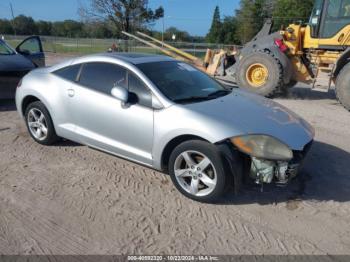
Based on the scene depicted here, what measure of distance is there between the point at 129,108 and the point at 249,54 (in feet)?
21.7

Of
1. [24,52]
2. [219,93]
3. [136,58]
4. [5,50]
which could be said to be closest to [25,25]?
[24,52]

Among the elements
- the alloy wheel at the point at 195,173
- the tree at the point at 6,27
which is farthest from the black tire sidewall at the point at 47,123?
the tree at the point at 6,27

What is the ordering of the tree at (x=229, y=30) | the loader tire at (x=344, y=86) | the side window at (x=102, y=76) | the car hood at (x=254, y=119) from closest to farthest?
1. the car hood at (x=254, y=119)
2. the side window at (x=102, y=76)
3. the loader tire at (x=344, y=86)
4. the tree at (x=229, y=30)

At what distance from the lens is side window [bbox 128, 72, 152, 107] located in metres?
3.94

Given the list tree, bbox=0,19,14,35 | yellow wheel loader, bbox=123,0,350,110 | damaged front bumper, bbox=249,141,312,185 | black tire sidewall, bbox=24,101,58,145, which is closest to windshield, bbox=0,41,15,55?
black tire sidewall, bbox=24,101,58,145

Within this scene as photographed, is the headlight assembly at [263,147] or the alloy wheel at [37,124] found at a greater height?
the headlight assembly at [263,147]

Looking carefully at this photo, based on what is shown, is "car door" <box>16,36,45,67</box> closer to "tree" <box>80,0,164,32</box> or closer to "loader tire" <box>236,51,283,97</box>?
"loader tire" <box>236,51,283,97</box>

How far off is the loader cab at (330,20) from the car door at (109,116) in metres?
6.79

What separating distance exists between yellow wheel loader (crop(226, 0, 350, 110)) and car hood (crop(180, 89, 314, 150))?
4.90m

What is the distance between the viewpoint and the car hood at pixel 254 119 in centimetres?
355

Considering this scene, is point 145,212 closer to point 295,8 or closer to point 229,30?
point 295,8

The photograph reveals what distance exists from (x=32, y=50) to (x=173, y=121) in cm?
699

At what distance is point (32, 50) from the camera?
364 inches

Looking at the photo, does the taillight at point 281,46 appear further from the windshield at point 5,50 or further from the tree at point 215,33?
the tree at point 215,33
